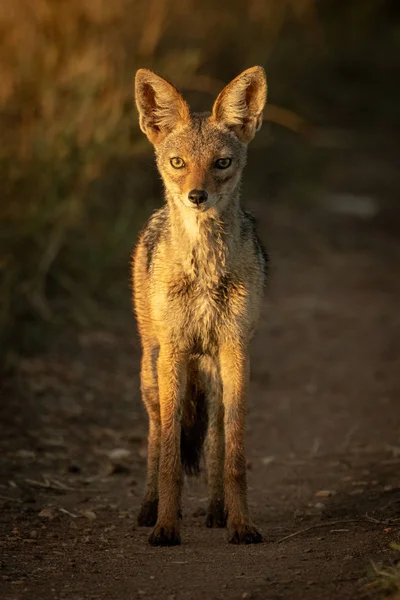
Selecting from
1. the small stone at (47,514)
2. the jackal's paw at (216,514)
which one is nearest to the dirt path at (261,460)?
the small stone at (47,514)

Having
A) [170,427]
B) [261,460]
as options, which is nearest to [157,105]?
[170,427]

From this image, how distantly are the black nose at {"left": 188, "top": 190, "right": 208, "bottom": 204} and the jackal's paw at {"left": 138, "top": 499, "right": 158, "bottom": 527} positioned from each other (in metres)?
1.57

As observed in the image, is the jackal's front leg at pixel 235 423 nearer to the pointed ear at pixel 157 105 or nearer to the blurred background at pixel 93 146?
the pointed ear at pixel 157 105

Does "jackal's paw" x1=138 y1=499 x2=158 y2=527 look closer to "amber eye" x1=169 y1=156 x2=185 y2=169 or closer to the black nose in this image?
the black nose

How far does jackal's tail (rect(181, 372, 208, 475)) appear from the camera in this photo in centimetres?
589

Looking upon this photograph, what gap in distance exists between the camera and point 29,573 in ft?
15.9

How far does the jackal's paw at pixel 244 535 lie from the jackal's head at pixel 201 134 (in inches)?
57.9

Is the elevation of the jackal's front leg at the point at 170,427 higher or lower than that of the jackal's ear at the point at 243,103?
lower

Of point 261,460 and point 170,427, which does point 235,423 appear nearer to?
point 170,427

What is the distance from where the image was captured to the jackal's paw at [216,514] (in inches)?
232

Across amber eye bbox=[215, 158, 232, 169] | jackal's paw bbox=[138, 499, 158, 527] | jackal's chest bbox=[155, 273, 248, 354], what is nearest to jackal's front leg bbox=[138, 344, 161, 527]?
jackal's paw bbox=[138, 499, 158, 527]

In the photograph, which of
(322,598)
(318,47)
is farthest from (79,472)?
(318,47)

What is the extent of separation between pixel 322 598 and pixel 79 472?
10.0 feet

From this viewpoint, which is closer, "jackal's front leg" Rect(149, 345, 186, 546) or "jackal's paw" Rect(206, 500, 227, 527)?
"jackal's front leg" Rect(149, 345, 186, 546)
